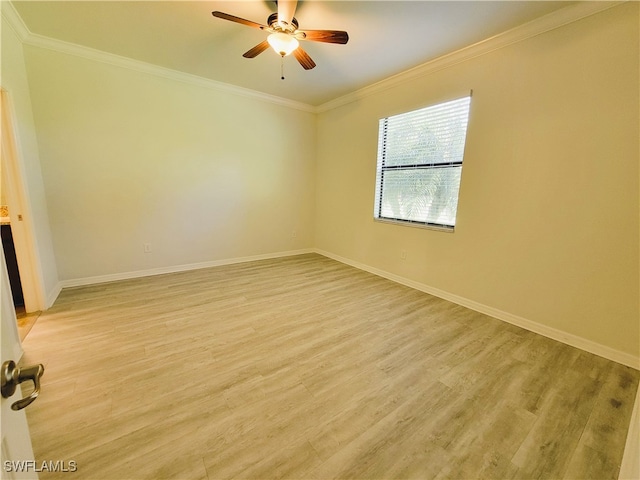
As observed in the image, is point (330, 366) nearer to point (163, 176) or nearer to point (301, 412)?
point (301, 412)

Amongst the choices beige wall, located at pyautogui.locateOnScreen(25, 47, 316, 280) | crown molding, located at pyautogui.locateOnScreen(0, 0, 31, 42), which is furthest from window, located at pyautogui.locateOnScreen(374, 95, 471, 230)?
crown molding, located at pyautogui.locateOnScreen(0, 0, 31, 42)

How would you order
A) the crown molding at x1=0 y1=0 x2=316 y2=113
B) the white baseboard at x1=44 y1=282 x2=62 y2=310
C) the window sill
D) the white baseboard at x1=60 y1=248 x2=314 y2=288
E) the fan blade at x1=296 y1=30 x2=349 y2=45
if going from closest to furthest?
the fan blade at x1=296 y1=30 x2=349 y2=45 → the crown molding at x1=0 y1=0 x2=316 y2=113 → the white baseboard at x1=44 y1=282 x2=62 y2=310 → the window sill → the white baseboard at x1=60 y1=248 x2=314 y2=288

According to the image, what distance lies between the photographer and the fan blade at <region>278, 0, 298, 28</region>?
1.86 m

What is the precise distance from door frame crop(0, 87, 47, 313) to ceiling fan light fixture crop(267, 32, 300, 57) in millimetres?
2254

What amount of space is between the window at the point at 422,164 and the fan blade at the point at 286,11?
1927mm

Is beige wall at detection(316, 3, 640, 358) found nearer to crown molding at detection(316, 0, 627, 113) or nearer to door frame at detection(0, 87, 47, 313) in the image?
crown molding at detection(316, 0, 627, 113)

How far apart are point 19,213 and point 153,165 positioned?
4.62 feet

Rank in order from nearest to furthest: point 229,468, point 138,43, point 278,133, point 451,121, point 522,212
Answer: point 229,468 → point 522,212 → point 138,43 → point 451,121 → point 278,133

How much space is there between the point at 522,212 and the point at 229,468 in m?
2.97

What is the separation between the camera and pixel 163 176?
3527 mm

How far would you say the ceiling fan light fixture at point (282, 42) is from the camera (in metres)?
2.11

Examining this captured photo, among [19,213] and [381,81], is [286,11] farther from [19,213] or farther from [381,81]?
[19,213]

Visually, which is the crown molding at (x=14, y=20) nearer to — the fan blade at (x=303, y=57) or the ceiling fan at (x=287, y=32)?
the ceiling fan at (x=287, y=32)

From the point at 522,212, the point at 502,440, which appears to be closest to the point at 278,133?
the point at 522,212
